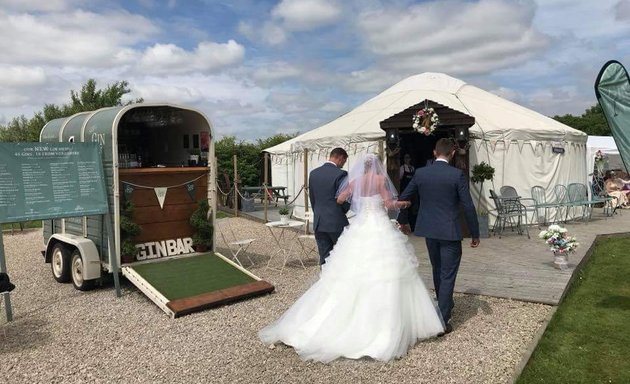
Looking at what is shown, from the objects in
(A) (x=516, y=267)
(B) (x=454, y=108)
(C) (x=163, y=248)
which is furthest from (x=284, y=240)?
(B) (x=454, y=108)

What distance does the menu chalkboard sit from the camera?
17.8 feet

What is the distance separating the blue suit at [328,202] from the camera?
512 cm

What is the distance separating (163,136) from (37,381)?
500 cm

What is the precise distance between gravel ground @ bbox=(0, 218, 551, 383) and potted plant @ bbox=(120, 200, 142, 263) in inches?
20.4

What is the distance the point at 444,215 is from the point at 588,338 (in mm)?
1784

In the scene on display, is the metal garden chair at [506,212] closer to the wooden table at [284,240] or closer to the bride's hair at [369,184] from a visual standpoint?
the wooden table at [284,240]

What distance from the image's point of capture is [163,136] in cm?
816

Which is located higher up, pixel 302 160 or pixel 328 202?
pixel 302 160

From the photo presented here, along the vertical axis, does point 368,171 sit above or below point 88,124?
below

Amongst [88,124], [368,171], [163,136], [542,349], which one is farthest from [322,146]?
[542,349]

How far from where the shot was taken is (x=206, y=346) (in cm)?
444

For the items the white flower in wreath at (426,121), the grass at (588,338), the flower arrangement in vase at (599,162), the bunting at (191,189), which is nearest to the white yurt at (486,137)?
the white flower in wreath at (426,121)

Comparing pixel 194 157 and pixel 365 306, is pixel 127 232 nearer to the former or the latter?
pixel 194 157

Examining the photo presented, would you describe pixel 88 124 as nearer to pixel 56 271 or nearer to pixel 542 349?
pixel 56 271
